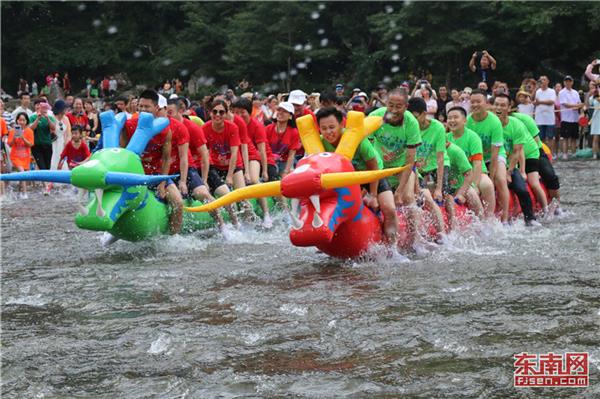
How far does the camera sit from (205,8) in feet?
133

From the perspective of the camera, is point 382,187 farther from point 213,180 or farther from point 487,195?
point 213,180

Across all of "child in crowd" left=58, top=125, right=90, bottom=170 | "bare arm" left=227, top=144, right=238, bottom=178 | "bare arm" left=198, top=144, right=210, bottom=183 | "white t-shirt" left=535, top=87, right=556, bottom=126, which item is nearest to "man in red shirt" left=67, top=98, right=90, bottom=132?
"child in crowd" left=58, top=125, right=90, bottom=170

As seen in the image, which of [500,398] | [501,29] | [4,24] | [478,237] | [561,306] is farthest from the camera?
[4,24]

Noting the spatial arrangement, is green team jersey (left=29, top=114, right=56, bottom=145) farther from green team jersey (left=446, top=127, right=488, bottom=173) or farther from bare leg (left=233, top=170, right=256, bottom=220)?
green team jersey (left=446, top=127, right=488, bottom=173)

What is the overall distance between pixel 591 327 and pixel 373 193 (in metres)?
3.09

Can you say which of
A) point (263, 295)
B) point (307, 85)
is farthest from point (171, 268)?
point (307, 85)

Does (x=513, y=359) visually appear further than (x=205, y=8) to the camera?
No

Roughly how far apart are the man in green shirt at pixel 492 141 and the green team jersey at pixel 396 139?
2.09 metres

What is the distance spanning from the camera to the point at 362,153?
345 inches

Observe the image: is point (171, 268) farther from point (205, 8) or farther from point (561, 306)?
point (205, 8)

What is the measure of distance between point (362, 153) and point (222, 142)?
10.4 ft

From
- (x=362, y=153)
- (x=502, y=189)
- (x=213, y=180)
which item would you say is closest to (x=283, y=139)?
(x=213, y=180)

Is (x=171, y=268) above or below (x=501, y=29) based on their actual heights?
below

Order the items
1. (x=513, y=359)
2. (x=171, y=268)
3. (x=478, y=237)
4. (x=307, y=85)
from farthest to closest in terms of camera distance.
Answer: (x=307, y=85)
(x=478, y=237)
(x=171, y=268)
(x=513, y=359)
